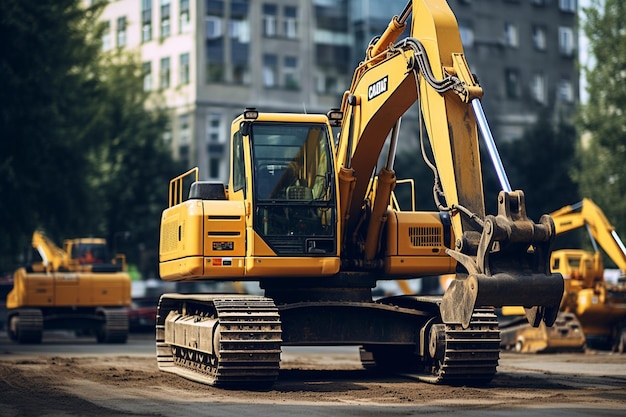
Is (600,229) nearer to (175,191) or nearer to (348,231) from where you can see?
(348,231)

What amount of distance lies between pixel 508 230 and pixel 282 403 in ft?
10.9

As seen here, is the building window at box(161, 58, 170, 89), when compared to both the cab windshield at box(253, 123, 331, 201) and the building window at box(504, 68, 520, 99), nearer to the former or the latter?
the building window at box(504, 68, 520, 99)

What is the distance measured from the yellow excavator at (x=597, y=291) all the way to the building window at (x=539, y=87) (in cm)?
5209

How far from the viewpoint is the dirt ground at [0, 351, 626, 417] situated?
49.2ft

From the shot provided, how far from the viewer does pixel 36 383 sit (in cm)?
1881

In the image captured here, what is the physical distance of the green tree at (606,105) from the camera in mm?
48875

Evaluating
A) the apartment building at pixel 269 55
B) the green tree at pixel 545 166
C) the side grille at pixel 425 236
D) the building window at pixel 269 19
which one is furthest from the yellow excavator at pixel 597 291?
the building window at pixel 269 19

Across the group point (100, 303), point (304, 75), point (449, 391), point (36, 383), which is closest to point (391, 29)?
point (449, 391)

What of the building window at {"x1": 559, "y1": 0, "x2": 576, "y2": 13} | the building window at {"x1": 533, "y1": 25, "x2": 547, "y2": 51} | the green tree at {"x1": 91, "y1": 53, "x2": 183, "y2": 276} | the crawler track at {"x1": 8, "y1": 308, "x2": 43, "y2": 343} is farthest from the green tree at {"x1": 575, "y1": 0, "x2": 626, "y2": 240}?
the building window at {"x1": 559, "y1": 0, "x2": 576, "y2": 13}

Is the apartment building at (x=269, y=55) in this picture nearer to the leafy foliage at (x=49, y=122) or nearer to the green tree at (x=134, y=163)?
the green tree at (x=134, y=163)

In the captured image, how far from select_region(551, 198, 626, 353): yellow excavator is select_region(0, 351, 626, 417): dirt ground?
7171 millimetres

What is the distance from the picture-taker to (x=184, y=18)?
235 ft

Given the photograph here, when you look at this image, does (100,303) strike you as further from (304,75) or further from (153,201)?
(304,75)

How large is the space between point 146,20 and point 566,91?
87.2 feet
